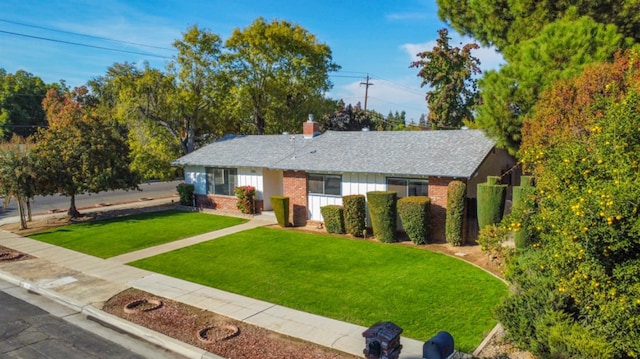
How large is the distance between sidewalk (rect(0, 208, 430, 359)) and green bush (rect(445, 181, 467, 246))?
7.52m

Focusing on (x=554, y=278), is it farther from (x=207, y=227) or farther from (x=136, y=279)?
(x=207, y=227)

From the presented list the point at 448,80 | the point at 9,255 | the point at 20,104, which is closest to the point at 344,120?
the point at 448,80

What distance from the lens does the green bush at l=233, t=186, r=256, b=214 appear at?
2197 cm

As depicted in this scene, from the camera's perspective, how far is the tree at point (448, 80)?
1398 inches

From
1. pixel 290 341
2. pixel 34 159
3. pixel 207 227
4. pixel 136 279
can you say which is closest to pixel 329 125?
pixel 207 227

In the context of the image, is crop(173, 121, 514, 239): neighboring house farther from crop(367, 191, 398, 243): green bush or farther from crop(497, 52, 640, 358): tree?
crop(497, 52, 640, 358): tree

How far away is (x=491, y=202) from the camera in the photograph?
1433 centimetres

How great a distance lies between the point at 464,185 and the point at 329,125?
2926 cm

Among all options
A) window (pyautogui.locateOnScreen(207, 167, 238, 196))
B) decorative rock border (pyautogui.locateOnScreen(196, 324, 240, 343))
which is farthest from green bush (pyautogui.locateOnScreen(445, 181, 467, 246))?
window (pyautogui.locateOnScreen(207, 167, 238, 196))

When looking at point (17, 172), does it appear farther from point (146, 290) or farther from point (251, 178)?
point (146, 290)

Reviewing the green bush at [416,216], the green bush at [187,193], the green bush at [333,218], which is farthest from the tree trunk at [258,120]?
the green bush at [416,216]

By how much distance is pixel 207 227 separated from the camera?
19.5 m

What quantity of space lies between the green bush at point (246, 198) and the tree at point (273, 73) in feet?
39.9

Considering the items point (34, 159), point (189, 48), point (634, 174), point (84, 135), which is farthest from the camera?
point (189, 48)
